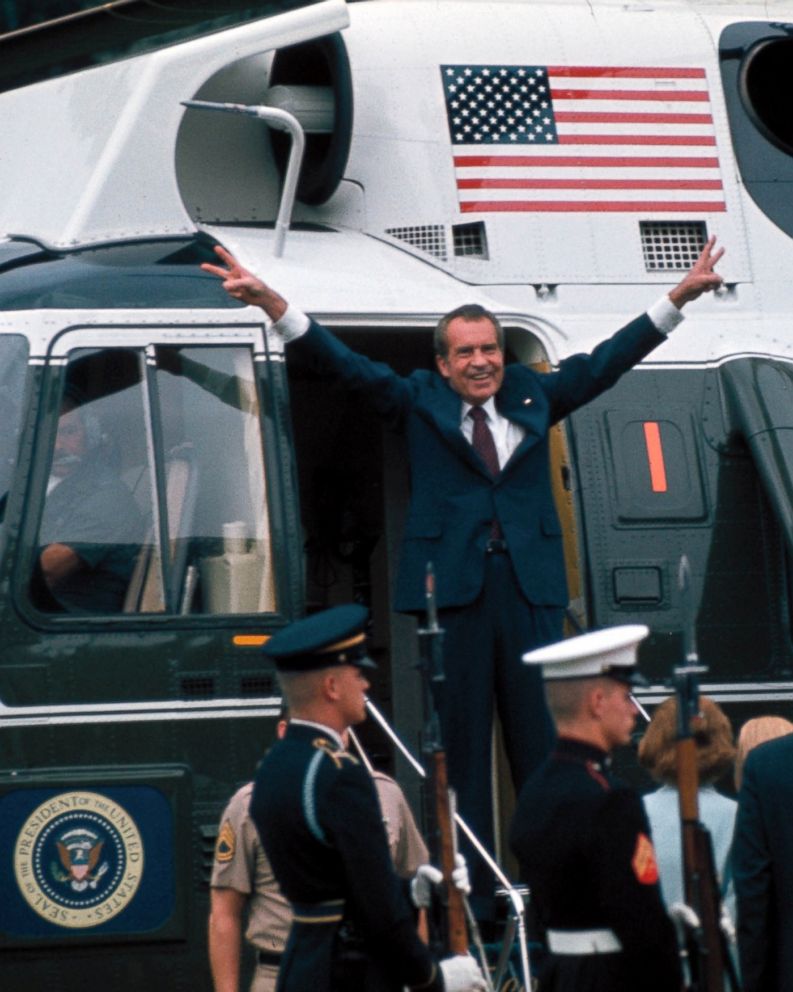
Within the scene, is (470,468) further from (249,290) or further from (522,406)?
(249,290)

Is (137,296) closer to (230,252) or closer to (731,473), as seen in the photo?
(230,252)

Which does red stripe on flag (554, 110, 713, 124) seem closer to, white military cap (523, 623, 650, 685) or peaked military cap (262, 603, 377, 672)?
peaked military cap (262, 603, 377, 672)

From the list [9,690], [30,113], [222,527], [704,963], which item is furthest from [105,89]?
[704,963]

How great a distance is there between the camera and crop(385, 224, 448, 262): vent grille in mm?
8375

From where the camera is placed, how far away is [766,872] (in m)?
5.83

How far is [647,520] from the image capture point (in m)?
8.02

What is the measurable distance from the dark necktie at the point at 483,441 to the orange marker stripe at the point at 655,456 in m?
0.97

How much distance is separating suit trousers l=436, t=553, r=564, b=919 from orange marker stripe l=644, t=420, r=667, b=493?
3.32ft

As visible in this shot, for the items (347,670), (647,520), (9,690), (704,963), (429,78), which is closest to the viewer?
(704,963)

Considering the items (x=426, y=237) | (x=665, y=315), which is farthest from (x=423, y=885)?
(x=426, y=237)

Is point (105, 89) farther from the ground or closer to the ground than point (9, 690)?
farther from the ground

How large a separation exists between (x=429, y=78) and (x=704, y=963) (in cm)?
457

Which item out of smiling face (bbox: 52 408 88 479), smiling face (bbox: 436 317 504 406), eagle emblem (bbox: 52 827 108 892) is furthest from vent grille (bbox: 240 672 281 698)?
smiling face (bbox: 436 317 504 406)

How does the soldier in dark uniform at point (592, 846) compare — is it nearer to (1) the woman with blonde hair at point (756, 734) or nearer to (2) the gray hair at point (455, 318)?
(1) the woman with blonde hair at point (756, 734)
